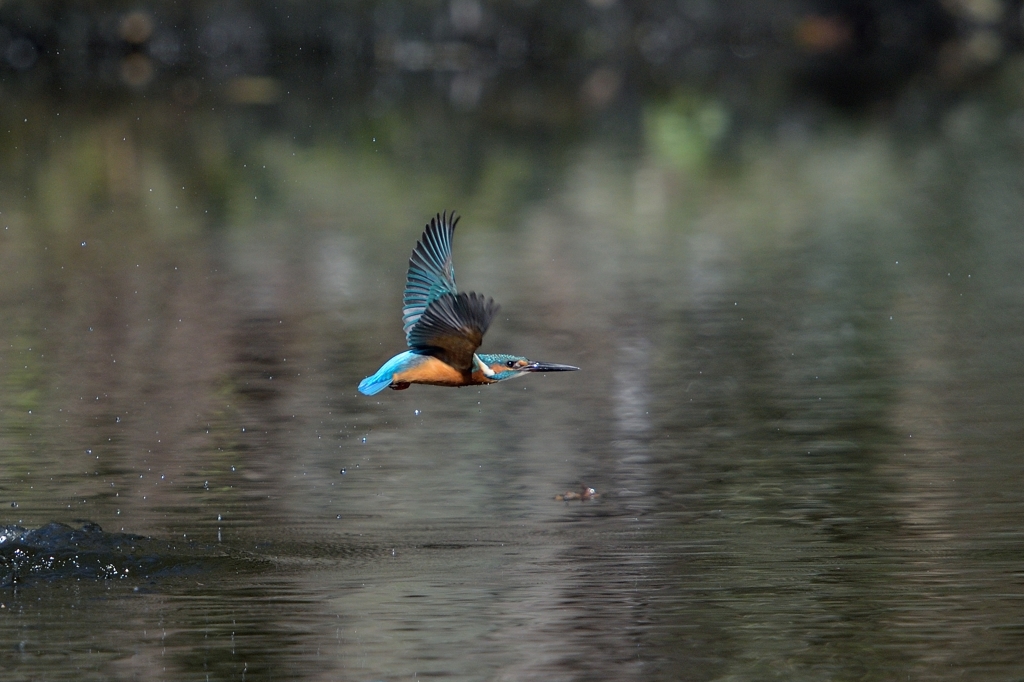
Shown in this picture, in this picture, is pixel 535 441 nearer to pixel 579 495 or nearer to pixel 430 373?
pixel 579 495

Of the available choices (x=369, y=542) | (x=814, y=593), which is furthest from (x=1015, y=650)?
(x=369, y=542)

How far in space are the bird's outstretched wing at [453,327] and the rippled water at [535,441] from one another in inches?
30.2

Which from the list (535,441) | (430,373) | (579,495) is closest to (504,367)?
(430,373)

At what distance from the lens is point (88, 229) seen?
584 inches

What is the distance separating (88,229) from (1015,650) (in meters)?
10.8

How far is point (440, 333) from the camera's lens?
5.60 m

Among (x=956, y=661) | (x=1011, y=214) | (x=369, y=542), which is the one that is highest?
(x=1011, y=214)

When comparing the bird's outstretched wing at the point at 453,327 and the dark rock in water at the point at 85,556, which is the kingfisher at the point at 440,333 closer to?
the bird's outstretched wing at the point at 453,327

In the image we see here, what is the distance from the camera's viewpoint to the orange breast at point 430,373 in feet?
18.7

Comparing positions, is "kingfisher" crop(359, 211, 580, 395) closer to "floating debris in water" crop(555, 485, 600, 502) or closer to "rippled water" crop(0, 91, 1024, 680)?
"rippled water" crop(0, 91, 1024, 680)

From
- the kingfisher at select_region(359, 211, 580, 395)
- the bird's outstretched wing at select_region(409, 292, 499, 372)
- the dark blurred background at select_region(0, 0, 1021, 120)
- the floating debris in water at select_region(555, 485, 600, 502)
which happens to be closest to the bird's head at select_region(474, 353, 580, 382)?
the kingfisher at select_region(359, 211, 580, 395)

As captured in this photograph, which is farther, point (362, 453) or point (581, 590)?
point (362, 453)

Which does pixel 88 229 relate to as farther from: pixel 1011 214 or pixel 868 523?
pixel 868 523

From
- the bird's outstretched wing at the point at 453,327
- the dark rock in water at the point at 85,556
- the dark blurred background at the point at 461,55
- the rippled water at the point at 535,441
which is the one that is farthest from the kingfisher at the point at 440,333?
the dark blurred background at the point at 461,55
